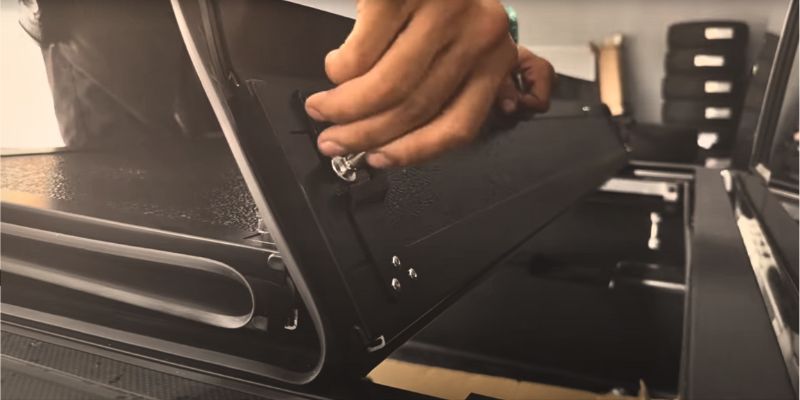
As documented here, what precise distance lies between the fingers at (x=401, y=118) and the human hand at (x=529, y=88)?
0.93 ft

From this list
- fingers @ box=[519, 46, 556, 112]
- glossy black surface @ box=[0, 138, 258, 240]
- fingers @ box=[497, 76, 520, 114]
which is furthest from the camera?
fingers @ box=[519, 46, 556, 112]

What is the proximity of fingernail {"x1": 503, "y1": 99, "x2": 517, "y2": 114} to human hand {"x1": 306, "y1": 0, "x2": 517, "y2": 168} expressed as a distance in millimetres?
282

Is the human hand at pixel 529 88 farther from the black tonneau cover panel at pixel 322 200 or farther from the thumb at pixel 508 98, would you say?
the black tonneau cover panel at pixel 322 200

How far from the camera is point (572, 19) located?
3623mm

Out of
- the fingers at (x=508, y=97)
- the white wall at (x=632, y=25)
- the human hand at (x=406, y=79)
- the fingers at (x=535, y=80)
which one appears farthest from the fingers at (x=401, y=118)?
the white wall at (x=632, y=25)

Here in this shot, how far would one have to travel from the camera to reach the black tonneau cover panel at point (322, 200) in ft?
1.38

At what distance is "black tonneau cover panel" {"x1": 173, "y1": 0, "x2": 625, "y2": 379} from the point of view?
42cm

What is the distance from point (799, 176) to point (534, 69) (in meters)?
0.61

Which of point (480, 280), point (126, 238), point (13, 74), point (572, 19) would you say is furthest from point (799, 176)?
point (572, 19)

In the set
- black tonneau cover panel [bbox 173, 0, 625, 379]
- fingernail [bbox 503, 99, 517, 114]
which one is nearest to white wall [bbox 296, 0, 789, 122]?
fingernail [bbox 503, 99, 517, 114]

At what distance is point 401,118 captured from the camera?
0.45 meters

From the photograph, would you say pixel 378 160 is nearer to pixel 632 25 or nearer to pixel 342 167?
pixel 342 167

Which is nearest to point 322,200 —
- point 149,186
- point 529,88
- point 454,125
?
point 454,125

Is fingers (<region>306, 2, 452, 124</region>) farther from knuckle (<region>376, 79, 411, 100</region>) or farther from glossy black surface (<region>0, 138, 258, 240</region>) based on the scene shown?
Result: glossy black surface (<region>0, 138, 258, 240</region>)
